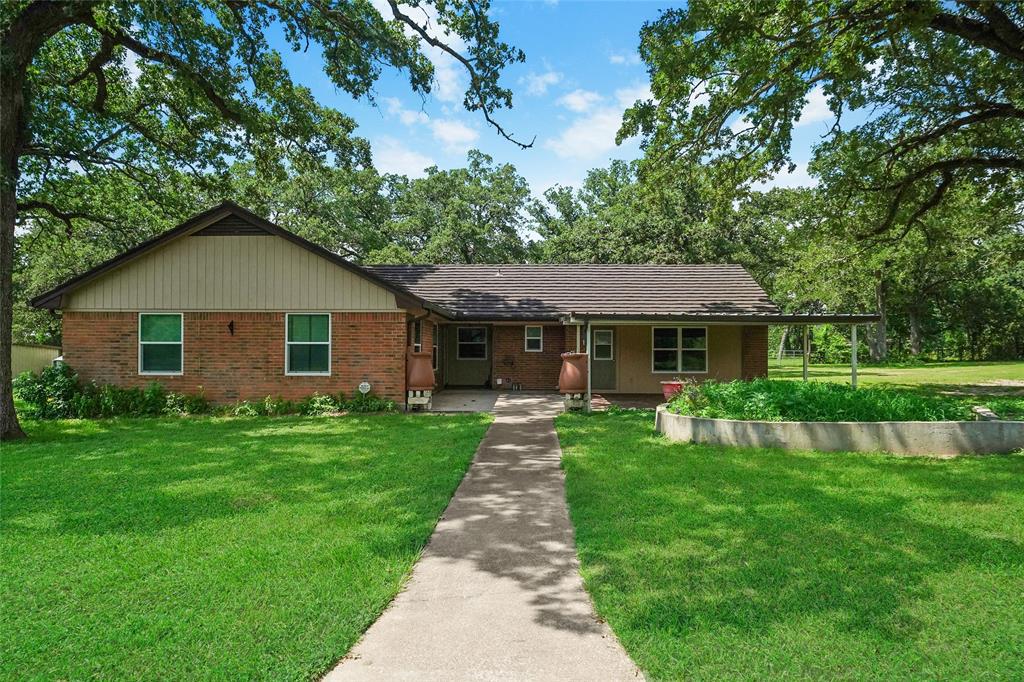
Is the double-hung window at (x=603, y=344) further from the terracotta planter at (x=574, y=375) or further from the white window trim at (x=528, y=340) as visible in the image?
the terracotta planter at (x=574, y=375)

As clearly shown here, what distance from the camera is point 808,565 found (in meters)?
4.29

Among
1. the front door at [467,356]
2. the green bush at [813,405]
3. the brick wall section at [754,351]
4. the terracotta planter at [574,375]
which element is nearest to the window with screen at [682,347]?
the brick wall section at [754,351]

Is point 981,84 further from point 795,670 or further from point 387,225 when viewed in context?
point 387,225

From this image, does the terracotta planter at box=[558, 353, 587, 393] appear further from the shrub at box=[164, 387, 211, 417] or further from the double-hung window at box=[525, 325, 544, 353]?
the shrub at box=[164, 387, 211, 417]

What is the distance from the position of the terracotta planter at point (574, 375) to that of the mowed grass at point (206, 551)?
4.62 metres

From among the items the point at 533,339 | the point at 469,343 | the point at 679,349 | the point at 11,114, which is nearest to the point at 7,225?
the point at 11,114

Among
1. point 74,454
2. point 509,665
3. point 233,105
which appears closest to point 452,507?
point 509,665

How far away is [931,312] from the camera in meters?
37.6

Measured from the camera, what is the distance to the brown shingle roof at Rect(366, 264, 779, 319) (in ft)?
58.5

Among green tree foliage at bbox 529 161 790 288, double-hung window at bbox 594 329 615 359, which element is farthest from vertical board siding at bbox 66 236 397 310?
green tree foliage at bbox 529 161 790 288

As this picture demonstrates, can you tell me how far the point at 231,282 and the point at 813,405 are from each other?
13.2m

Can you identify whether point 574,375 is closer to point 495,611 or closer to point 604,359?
point 604,359

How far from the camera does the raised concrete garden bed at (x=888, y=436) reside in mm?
8422

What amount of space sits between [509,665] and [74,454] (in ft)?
29.2
